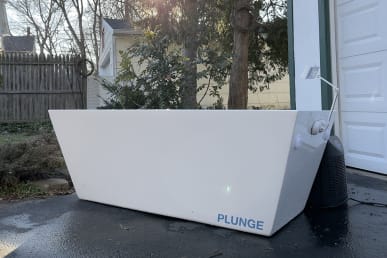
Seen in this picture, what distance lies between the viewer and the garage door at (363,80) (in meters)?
3.60

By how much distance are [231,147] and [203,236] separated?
531 mm

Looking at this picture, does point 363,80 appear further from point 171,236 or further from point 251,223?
point 171,236

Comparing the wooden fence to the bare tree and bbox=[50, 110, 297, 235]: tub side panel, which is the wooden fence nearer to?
bbox=[50, 110, 297, 235]: tub side panel

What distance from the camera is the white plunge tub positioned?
211cm

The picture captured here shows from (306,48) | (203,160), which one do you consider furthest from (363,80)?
(203,160)

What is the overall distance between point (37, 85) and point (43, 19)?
51.5 ft

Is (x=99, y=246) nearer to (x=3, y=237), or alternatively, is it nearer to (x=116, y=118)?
(x=3, y=237)

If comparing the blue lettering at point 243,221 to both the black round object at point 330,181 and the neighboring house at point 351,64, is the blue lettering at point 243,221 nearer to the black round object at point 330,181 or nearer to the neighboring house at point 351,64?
the black round object at point 330,181

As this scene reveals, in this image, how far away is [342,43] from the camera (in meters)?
4.04

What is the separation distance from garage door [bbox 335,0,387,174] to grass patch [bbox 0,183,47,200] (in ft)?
9.59

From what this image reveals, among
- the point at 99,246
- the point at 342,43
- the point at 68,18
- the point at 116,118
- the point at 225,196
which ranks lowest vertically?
the point at 99,246

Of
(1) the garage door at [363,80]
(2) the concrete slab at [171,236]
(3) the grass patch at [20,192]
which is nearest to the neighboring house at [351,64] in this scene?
(1) the garage door at [363,80]

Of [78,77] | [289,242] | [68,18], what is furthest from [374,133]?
[68,18]

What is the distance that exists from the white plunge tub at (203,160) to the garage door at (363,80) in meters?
1.40
